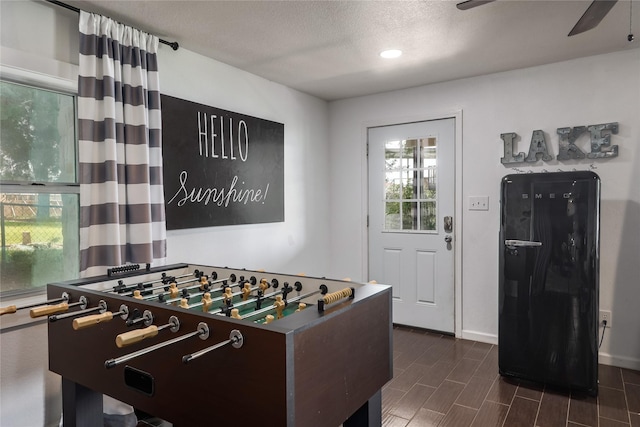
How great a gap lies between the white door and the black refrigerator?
92 centimetres

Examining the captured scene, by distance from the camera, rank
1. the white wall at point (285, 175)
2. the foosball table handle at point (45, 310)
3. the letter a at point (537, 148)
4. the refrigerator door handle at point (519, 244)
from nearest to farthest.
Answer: the foosball table handle at point (45, 310) < the refrigerator door handle at point (519, 244) < the white wall at point (285, 175) < the letter a at point (537, 148)

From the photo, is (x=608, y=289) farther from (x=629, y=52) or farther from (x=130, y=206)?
(x=130, y=206)

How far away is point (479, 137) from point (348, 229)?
5.16 ft

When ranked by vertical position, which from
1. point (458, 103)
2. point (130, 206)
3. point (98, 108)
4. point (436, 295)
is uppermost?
point (458, 103)

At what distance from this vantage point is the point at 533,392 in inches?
103

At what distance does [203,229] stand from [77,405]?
144 cm

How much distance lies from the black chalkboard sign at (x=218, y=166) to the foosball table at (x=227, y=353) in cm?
101

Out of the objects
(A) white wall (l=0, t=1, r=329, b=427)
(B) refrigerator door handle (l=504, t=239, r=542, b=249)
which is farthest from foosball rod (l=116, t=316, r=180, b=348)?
(B) refrigerator door handle (l=504, t=239, r=542, b=249)

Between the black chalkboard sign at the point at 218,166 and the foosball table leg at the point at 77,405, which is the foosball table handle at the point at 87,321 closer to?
the foosball table leg at the point at 77,405

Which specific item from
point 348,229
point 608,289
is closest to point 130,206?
point 348,229

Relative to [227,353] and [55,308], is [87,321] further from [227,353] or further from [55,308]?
[227,353]

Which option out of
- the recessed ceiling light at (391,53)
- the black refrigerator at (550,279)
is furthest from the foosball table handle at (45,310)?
the black refrigerator at (550,279)

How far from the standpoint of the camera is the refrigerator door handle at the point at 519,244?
2668 millimetres

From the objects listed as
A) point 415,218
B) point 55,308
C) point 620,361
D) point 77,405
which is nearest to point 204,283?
point 55,308
